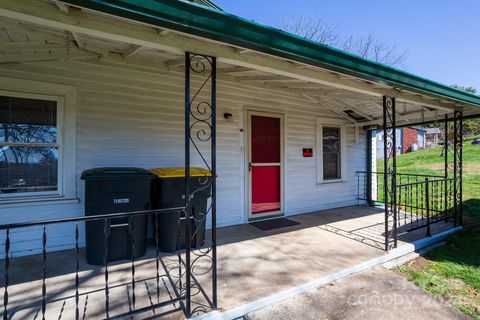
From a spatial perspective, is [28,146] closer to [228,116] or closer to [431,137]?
[228,116]

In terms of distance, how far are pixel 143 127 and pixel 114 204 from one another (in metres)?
1.26

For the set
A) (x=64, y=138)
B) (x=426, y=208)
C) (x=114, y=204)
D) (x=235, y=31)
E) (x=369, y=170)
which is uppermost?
(x=235, y=31)

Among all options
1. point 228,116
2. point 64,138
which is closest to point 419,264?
point 228,116

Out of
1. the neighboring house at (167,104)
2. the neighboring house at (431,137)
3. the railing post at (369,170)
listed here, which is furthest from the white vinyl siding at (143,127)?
the neighboring house at (431,137)

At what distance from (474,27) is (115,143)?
9050 millimetres

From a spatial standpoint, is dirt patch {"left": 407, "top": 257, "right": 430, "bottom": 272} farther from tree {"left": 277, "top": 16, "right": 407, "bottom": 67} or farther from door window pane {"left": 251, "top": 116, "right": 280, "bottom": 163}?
tree {"left": 277, "top": 16, "right": 407, "bottom": 67}

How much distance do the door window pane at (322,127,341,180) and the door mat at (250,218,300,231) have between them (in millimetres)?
1652

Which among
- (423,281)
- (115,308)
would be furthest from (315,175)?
→ (115,308)

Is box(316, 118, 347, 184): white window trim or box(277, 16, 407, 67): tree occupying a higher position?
box(277, 16, 407, 67): tree

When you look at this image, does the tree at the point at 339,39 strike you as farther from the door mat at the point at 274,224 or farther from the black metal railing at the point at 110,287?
the black metal railing at the point at 110,287

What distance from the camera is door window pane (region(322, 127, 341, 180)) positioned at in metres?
5.70

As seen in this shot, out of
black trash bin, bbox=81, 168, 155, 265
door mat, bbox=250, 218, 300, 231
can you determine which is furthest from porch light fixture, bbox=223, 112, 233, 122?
door mat, bbox=250, 218, 300, 231

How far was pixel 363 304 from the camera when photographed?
7.37ft

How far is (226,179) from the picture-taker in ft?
13.9
